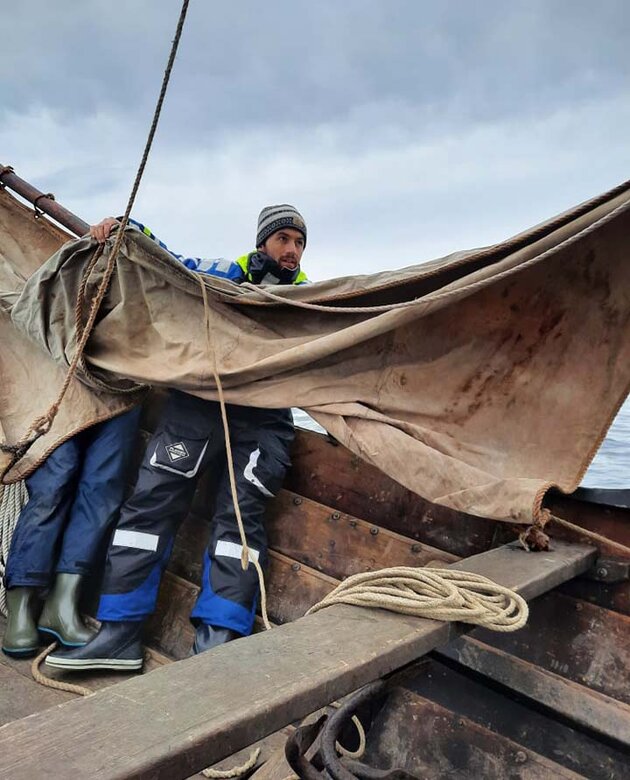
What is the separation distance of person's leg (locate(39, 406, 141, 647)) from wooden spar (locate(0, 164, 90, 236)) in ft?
4.17

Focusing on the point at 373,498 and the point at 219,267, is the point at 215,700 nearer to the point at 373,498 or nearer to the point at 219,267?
the point at 373,498

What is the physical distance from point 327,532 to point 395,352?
771 mm

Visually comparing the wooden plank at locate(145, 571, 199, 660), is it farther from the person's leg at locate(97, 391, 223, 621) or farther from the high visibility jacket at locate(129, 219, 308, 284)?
the high visibility jacket at locate(129, 219, 308, 284)

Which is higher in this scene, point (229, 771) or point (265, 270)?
point (265, 270)

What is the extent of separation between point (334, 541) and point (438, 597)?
3.54 ft

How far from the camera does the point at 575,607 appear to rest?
174 centimetres

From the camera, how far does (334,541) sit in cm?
225

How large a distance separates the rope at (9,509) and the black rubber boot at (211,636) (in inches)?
32.4

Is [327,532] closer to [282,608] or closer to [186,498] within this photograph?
[282,608]

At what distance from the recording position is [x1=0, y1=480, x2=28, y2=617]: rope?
7.59 feet

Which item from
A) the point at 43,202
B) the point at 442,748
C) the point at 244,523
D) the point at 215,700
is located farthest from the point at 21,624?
the point at 43,202

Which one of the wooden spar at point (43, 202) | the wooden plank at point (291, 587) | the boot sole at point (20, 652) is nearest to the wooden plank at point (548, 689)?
the wooden plank at point (291, 587)

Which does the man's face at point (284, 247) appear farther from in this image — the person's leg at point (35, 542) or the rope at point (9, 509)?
the rope at point (9, 509)

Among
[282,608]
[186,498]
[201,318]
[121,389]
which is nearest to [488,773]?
[282,608]
